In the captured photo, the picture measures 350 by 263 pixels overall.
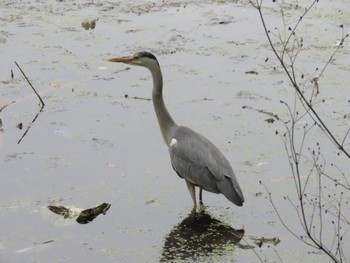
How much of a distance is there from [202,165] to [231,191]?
0.35m

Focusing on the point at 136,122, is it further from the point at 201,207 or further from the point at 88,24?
the point at 88,24

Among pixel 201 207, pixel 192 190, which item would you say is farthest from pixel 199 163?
pixel 201 207

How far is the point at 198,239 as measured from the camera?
16.3ft

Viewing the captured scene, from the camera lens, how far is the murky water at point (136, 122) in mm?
4938

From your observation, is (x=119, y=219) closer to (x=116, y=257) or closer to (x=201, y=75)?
(x=116, y=257)

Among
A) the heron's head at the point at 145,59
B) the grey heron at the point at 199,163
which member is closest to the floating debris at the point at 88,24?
the heron's head at the point at 145,59

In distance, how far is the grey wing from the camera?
521cm

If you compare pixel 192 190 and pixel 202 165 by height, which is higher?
pixel 202 165

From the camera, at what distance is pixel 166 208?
536cm

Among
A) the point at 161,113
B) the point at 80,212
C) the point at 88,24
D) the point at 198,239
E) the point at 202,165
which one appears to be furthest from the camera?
the point at 88,24

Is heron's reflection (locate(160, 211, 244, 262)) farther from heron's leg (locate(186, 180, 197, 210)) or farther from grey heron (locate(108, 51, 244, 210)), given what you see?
grey heron (locate(108, 51, 244, 210))

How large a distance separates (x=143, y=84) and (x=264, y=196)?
8.78 ft

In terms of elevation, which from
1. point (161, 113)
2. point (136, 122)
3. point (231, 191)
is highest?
point (161, 113)

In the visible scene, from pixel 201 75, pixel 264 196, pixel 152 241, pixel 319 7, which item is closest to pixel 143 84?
pixel 201 75
